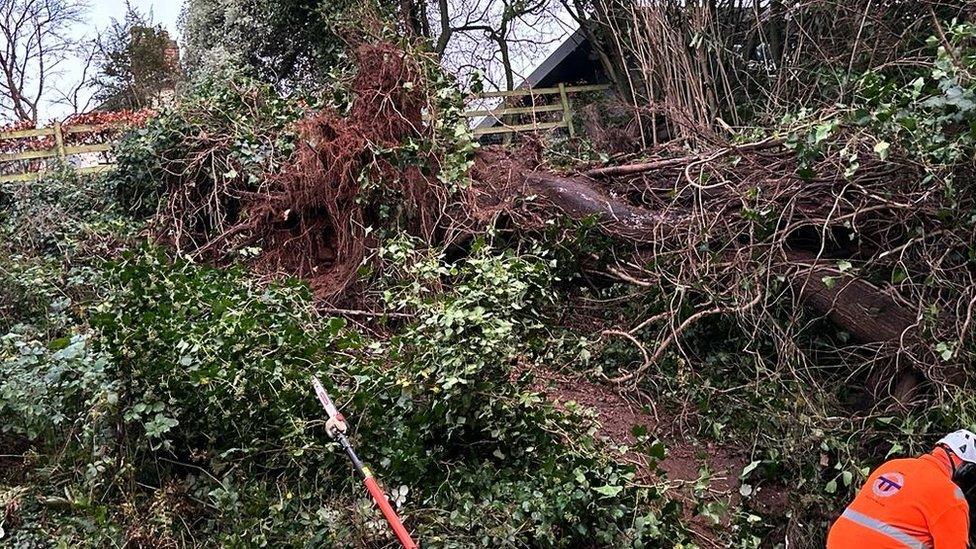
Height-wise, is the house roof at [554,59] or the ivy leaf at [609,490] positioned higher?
the house roof at [554,59]

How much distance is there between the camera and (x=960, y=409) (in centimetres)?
425

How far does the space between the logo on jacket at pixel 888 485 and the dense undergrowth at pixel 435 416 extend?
642 mm

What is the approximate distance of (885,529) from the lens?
3.60 m

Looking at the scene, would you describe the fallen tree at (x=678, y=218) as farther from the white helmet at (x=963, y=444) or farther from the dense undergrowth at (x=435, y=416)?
the white helmet at (x=963, y=444)

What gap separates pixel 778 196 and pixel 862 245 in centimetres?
69

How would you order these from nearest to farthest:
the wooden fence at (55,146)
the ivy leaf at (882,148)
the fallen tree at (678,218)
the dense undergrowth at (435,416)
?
the dense undergrowth at (435,416)
the ivy leaf at (882,148)
the fallen tree at (678,218)
the wooden fence at (55,146)

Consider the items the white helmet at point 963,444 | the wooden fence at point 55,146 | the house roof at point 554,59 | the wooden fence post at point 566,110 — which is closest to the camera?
the white helmet at point 963,444

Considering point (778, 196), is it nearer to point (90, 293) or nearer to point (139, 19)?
point (90, 293)

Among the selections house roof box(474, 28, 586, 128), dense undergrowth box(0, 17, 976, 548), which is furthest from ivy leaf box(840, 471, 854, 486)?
house roof box(474, 28, 586, 128)

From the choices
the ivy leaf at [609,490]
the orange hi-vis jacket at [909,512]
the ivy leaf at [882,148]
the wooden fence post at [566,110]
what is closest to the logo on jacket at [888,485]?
the orange hi-vis jacket at [909,512]

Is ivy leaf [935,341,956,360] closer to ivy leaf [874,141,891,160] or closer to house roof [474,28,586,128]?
ivy leaf [874,141,891,160]

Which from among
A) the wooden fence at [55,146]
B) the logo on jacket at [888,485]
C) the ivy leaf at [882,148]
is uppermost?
the wooden fence at [55,146]

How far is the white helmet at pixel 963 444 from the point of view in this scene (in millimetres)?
3818

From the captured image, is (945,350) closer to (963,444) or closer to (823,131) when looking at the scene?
(963,444)
